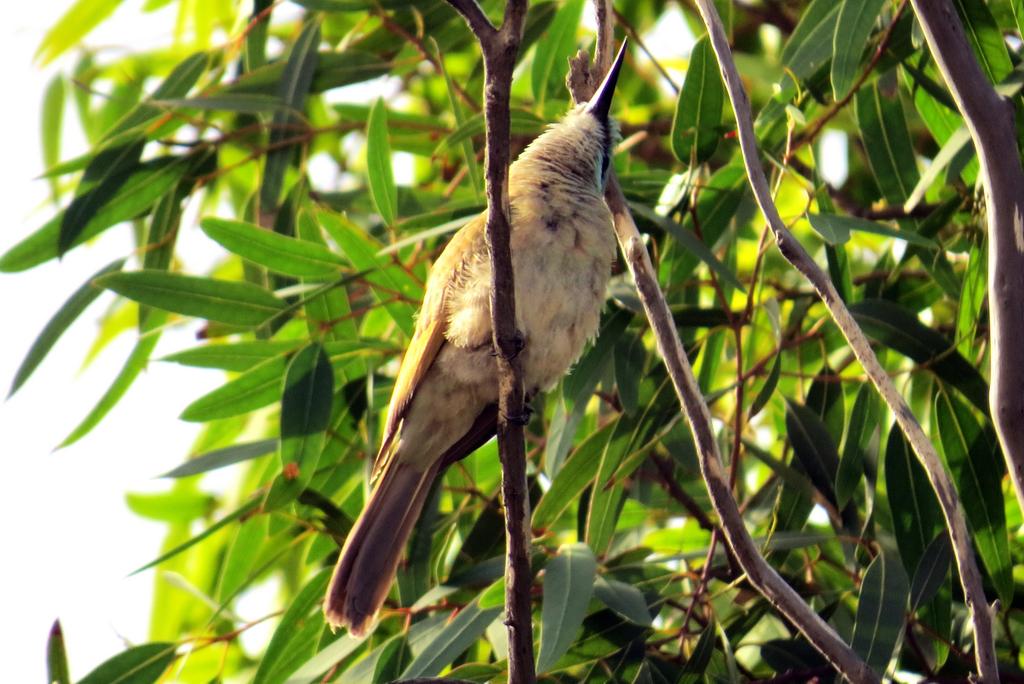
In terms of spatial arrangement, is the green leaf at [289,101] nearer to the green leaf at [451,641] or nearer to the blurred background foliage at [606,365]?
the blurred background foliage at [606,365]

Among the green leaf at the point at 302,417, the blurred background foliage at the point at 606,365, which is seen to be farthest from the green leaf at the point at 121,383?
the green leaf at the point at 302,417

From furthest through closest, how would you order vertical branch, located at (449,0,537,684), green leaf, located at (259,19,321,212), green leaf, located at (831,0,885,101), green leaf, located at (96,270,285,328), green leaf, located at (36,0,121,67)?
green leaf, located at (36,0,121,67)
green leaf, located at (259,19,321,212)
green leaf, located at (96,270,285,328)
green leaf, located at (831,0,885,101)
vertical branch, located at (449,0,537,684)

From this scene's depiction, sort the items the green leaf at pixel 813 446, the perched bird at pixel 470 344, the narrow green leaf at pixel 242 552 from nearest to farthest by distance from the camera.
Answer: the perched bird at pixel 470 344 < the green leaf at pixel 813 446 < the narrow green leaf at pixel 242 552

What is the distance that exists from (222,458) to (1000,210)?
6.47 feet

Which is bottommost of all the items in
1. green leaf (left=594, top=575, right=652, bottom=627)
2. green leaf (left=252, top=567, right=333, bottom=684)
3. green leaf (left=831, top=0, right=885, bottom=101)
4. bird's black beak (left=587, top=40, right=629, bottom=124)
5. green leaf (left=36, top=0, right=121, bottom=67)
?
green leaf (left=252, top=567, right=333, bottom=684)

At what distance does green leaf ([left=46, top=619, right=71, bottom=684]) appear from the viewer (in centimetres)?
247

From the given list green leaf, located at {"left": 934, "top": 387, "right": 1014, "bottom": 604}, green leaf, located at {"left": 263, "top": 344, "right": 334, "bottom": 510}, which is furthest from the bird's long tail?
green leaf, located at {"left": 934, "top": 387, "right": 1014, "bottom": 604}

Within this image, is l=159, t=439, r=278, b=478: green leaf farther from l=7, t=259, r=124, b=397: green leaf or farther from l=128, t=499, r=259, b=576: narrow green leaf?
l=7, t=259, r=124, b=397: green leaf

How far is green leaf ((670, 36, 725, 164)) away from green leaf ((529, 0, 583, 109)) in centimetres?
52

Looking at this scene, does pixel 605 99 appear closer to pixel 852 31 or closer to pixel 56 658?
pixel 852 31

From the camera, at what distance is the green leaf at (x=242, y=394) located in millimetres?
3100

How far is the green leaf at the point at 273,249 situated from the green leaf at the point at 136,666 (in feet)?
3.04

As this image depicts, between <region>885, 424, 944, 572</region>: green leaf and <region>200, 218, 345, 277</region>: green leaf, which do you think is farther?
<region>200, 218, 345, 277</region>: green leaf

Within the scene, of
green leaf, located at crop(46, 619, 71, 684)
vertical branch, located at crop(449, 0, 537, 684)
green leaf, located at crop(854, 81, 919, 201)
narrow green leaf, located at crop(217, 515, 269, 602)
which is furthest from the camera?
narrow green leaf, located at crop(217, 515, 269, 602)
